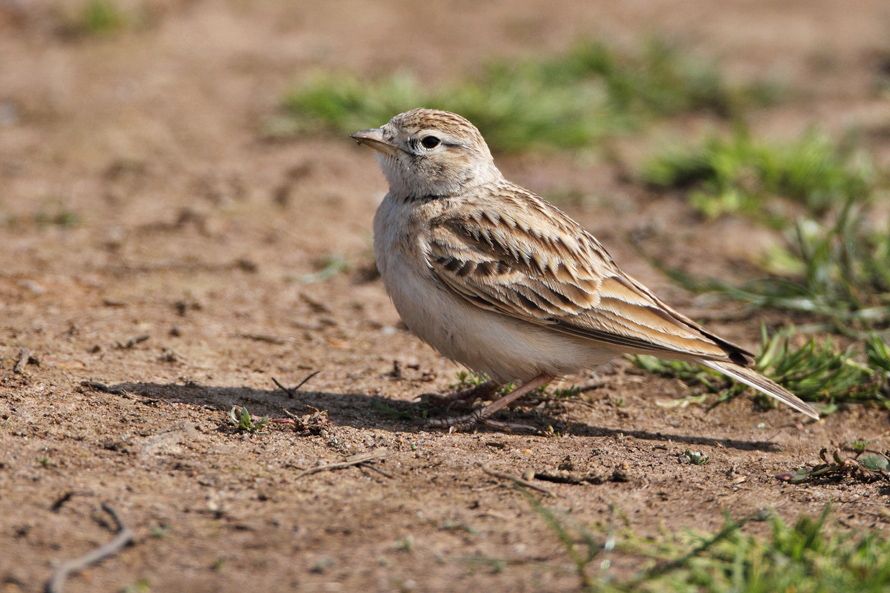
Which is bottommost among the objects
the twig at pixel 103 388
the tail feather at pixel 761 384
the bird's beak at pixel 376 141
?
the twig at pixel 103 388

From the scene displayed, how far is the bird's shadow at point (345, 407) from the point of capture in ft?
19.4

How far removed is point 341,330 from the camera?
24.6 ft

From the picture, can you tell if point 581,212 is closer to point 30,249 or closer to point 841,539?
point 30,249

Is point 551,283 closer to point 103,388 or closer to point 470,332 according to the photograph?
point 470,332

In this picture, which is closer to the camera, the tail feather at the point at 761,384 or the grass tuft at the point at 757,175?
the tail feather at the point at 761,384

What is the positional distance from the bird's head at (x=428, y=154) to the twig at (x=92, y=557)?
2.76 metres

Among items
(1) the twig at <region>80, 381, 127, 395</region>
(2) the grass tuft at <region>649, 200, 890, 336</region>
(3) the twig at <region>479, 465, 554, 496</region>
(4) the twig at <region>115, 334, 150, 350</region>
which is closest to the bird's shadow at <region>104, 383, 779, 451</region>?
(1) the twig at <region>80, 381, 127, 395</region>

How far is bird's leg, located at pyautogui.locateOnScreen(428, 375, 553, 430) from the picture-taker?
19.6 ft

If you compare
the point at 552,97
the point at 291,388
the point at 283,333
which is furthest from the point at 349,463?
the point at 552,97

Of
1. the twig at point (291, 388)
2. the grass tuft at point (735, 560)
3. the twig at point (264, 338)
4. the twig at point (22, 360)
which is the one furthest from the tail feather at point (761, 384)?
the twig at point (22, 360)

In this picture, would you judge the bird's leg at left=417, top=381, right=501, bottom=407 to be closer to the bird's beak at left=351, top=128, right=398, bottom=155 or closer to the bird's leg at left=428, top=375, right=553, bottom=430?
the bird's leg at left=428, top=375, right=553, bottom=430

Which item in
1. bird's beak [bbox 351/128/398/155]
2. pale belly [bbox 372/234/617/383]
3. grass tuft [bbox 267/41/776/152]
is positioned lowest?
pale belly [bbox 372/234/617/383]

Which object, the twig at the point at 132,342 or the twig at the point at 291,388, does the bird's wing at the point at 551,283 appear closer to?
the twig at the point at 291,388

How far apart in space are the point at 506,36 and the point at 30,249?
7245 mm
